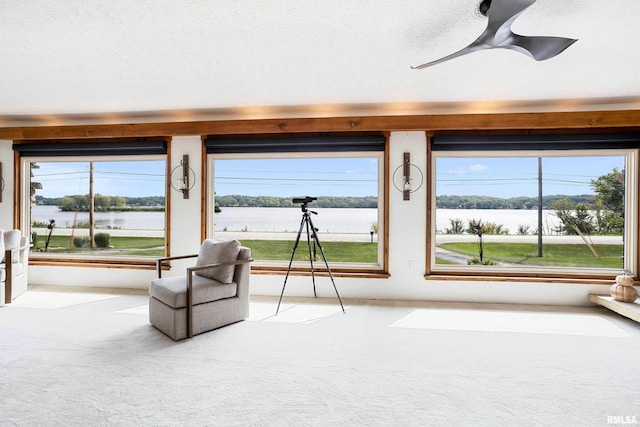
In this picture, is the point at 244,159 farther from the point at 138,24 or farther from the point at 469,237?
the point at 469,237

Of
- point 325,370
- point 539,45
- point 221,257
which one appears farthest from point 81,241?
point 539,45

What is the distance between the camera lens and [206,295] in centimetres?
312

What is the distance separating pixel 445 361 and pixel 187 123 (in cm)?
414

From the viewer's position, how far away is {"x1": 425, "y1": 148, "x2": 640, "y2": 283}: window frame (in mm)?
4008

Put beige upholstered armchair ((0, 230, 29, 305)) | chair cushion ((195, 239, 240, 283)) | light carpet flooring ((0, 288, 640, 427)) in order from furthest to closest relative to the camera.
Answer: beige upholstered armchair ((0, 230, 29, 305))
chair cushion ((195, 239, 240, 283))
light carpet flooring ((0, 288, 640, 427))

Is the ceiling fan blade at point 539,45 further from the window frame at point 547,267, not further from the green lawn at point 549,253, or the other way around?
the green lawn at point 549,253

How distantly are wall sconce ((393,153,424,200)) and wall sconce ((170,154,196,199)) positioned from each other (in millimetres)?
2777

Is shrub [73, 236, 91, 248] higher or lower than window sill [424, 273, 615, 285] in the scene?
higher

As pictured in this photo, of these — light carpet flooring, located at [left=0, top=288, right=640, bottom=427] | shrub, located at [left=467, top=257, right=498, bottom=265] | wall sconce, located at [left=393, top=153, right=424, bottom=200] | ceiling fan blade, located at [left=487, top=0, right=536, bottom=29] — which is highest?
ceiling fan blade, located at [left=487, top=0, right=536, bottom=29]

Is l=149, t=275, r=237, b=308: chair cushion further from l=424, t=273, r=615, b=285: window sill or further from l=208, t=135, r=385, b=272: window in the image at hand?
l=424, t=273, r=615, b=285: window sill

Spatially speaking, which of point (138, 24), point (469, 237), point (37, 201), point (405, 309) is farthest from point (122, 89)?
point (469, 237)

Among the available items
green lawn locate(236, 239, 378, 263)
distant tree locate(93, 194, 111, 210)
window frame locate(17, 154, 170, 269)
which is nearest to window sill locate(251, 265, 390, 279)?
green lawn locate(236, 239, 378, 263)

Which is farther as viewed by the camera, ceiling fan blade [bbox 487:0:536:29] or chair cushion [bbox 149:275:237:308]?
chair cushion [bbox 149:275:237:308]

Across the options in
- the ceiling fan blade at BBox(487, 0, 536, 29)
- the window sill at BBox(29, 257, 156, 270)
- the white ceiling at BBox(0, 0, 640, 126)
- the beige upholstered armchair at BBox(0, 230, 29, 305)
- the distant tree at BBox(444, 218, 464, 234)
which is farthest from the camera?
the window sill at BBox(29, 257, 156, 270)
